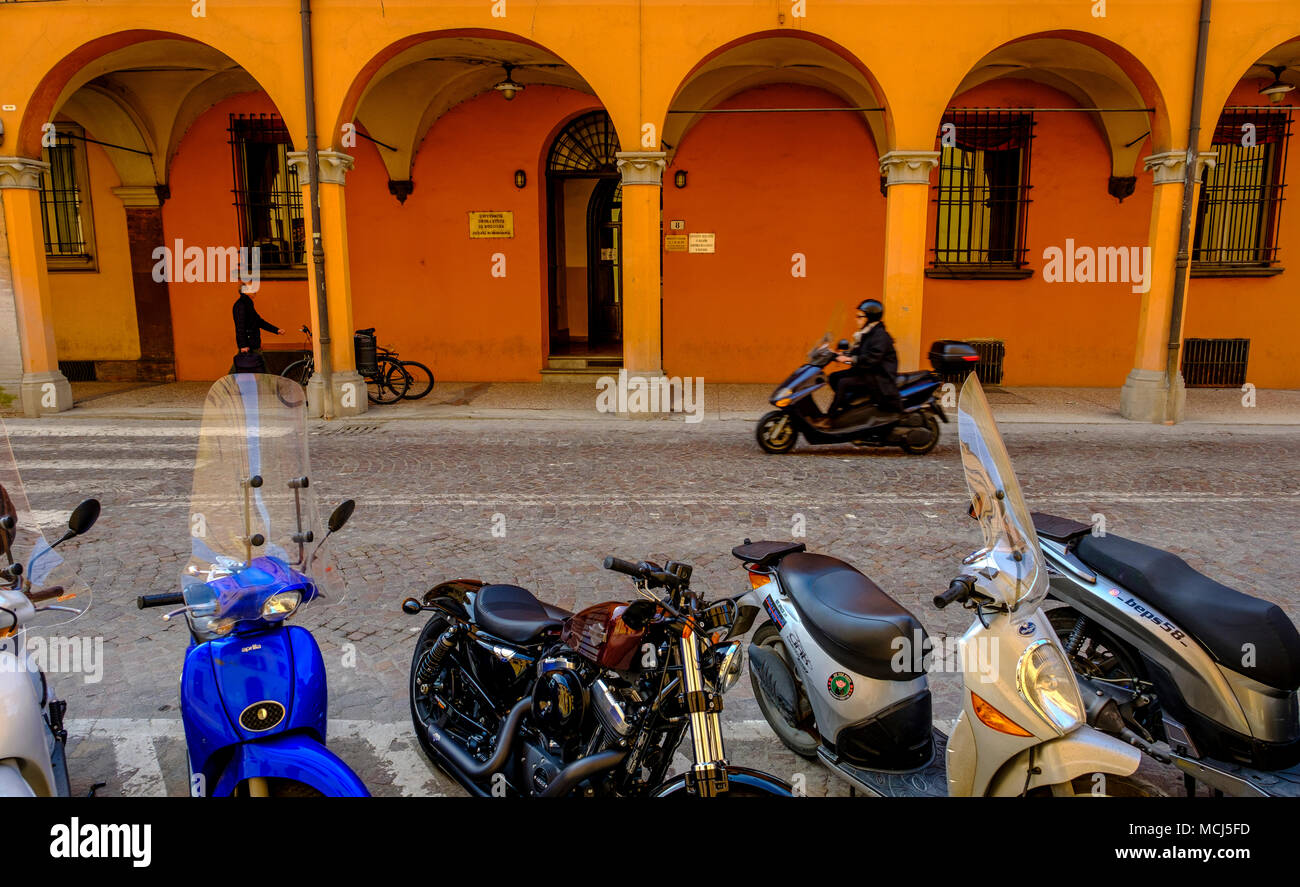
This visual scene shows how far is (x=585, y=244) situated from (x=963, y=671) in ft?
50.3

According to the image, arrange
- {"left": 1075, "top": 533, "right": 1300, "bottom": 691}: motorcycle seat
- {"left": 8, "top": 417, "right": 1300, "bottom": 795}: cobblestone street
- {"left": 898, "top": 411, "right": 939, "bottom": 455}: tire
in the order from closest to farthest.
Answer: {"left": 1075, "top": 533, "right": 1300, "bottom": 691}: motorcycle seat < {"left": 8, "top": 417, "right": 1300, "bottom": 795}: cobblestone street < {"left": 898, "top": 411, "right": 939, "bottom": 455}: tire

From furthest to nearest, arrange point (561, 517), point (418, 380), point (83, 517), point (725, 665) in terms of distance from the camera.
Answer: point (418, 380) → point (561, 517) → point (83, 517) → point (725, 665)

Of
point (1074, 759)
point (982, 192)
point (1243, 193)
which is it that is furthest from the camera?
point (982, 192)

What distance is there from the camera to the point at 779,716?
11.2 feet

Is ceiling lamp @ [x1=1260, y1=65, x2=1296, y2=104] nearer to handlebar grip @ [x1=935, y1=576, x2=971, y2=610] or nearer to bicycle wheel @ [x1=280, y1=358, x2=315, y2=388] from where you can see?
handlebar grip @ [x1=935, y1=576, x2=971, y2=610]

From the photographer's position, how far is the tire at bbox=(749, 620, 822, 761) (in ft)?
10.8

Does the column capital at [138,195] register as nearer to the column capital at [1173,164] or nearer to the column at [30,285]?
the column at [30,285]

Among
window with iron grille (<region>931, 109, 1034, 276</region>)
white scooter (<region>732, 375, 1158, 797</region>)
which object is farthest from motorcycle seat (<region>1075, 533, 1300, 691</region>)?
window with iron grille (<region>931, 109, 1034, 276</region>)

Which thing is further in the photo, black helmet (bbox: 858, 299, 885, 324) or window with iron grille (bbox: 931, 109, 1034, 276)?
window with iron grille (bbox: 931, 109, 1034, 276)

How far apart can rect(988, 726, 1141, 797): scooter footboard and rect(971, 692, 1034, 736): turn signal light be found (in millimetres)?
58

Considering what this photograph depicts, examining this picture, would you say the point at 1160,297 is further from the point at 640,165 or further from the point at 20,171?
the point at 20,171

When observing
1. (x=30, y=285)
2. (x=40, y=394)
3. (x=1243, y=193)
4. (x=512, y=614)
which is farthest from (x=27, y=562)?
(x=1243, y=193)

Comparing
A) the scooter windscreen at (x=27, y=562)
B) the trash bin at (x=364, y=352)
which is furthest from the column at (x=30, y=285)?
the scooter windscreen at (x=27, y=562)
